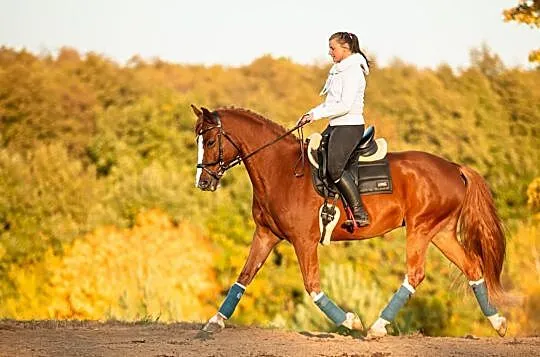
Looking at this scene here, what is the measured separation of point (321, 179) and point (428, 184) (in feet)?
4.38

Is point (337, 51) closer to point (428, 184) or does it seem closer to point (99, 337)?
point (428, 184)

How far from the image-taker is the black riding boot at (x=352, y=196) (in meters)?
12.4

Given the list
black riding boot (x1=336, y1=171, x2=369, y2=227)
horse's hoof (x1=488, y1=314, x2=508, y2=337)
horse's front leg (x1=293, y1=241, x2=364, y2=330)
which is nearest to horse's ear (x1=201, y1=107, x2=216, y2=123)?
black riding boot (x1=336, y1=171, x2=369, y2=227)

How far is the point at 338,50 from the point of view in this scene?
1225 cm

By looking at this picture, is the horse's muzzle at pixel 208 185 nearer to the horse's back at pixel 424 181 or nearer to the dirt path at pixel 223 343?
the dirt path at pixel 223 343

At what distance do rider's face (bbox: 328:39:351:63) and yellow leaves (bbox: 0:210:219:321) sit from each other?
113 feet

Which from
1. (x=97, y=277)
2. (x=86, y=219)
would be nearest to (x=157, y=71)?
(x=86, y=219)

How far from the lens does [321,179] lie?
12.5 m

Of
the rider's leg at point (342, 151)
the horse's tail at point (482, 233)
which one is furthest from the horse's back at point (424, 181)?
the rider's leg at point (342, 151)

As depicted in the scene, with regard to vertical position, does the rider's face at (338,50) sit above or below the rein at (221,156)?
above

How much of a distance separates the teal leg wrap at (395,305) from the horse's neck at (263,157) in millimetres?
1752

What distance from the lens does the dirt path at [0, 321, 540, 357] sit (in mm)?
11172

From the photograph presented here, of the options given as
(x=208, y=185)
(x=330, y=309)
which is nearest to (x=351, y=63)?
(x=208, y=185)

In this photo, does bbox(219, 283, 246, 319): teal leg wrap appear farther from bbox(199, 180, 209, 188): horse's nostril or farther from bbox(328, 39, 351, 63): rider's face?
bbox(328, 39, 351, 63): rider's face
